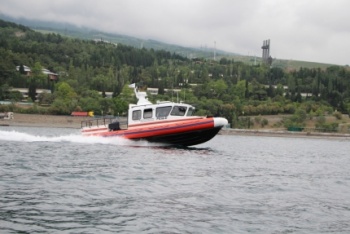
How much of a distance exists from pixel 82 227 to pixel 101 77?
172207 mm

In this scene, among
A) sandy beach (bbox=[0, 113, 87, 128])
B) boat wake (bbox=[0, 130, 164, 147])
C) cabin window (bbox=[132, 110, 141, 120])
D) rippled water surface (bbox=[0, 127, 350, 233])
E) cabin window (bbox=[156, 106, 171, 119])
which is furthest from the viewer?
sandy beach (bbox=[0, 113, 87, 128])

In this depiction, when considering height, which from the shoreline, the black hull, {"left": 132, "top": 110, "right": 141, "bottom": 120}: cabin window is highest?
{"left": 132, "top": 110, "right": 141, "bottom": 120}: cabin window

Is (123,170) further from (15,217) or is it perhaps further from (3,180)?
(15,217)

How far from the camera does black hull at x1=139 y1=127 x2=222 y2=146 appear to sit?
1511 inches

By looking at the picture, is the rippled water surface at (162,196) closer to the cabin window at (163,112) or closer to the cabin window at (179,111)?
the cabin window at (163,112)

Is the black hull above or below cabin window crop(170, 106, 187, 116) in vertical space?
below

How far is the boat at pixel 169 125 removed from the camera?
38125 mm

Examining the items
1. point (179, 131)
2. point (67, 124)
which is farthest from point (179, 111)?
point (67, 124)

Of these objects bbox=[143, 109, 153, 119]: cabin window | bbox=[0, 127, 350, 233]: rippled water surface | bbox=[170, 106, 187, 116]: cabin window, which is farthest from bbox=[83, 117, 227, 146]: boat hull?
bbox=[0, 127, 350, 233]: rippled water surface

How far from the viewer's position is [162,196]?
18000 mm

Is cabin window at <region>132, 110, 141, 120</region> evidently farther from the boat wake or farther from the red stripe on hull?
the boat wake

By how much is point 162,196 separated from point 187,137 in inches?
813

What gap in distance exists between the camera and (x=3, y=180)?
1966 centimetres

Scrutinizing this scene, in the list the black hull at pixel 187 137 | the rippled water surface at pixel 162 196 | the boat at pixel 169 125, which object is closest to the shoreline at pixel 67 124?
the boat at pixel 169 125
